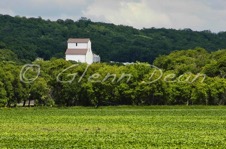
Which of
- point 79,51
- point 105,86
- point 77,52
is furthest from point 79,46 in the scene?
point 105,86

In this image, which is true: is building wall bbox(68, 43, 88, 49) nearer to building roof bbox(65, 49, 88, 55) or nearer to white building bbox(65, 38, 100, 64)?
white building bbox(65, 38, 100, 64)

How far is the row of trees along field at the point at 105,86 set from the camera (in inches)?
3979

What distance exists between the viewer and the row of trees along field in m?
101

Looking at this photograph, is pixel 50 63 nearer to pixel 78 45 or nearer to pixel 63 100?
pixel 63 100

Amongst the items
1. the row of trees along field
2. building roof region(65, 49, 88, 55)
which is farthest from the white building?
the row of trees along field

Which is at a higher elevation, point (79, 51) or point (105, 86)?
point (79, 51)

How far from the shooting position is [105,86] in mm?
102750

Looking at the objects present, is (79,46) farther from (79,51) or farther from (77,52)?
(77,52)

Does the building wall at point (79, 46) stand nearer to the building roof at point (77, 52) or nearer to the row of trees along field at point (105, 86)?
the building roof at point (77, 52)

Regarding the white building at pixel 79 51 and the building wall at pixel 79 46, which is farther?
the building wall at pixel 79 46

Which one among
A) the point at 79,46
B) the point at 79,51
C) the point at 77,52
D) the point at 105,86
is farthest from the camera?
the point at 79,46

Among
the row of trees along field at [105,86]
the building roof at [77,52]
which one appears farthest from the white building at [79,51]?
the row of trees along field at [105,86]

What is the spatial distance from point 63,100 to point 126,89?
38.5 ft

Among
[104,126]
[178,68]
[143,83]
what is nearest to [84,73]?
[143,83]
